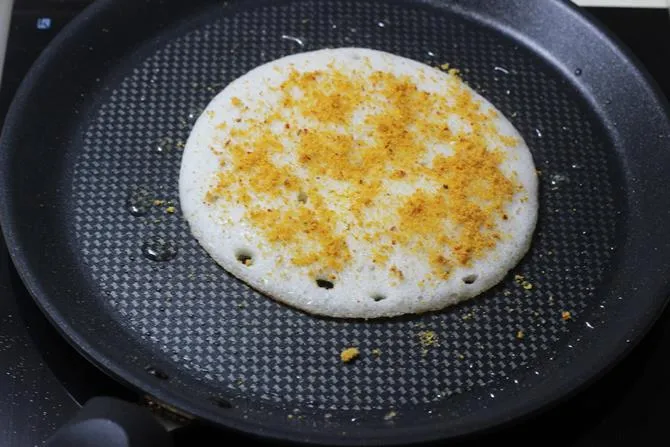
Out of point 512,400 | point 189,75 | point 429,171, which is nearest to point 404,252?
point 429,171

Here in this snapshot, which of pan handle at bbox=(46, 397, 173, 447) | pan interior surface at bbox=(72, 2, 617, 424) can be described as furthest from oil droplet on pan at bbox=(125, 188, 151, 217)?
pan handle at bbox=(46, 397, 173, 447)

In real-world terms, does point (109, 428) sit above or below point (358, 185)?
below

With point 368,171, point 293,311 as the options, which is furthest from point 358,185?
point 293,311

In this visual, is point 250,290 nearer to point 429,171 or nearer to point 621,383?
point 429,171

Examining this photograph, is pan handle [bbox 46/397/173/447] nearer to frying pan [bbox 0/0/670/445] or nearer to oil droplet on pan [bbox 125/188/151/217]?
frying pan [bbox 0/0/670/445]

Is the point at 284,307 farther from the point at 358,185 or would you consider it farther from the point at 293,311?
the point at 358,185

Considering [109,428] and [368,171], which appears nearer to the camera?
[109,428]
